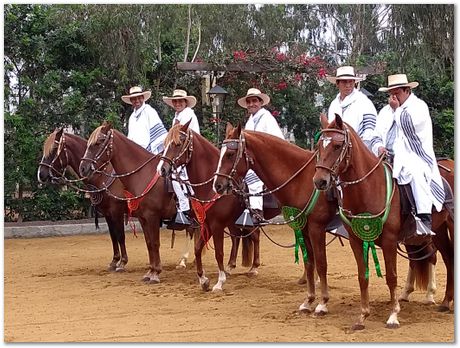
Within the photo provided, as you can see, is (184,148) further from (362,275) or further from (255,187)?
(362,275)

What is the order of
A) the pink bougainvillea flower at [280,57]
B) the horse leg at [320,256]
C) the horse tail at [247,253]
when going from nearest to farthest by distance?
the horse leg at [320,256]
the horse tail at [247,253]
the pink bougainvillea flower at [280,57]

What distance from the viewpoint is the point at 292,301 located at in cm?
706

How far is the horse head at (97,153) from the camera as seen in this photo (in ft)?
27.6

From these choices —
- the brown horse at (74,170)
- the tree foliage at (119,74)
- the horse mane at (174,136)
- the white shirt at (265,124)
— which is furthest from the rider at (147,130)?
the tree foliage at (119,74)

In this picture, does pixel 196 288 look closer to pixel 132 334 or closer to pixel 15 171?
pixel 132 334

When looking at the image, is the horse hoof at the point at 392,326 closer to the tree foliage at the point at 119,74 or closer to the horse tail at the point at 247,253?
the horse tail at the point at 247,253

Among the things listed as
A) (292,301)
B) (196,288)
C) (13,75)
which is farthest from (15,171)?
(292,301)

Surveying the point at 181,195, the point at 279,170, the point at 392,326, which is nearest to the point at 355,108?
the point at 279,170

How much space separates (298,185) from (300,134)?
1072cm

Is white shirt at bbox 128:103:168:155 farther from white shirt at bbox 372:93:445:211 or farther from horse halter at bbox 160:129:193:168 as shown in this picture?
white shirt at bbox 372:93:445:211

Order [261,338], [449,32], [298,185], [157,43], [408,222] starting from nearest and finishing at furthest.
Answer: [261,338], [408,222], [298,185], [449,32], [157,43]

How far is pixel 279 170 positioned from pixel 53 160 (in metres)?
4.11

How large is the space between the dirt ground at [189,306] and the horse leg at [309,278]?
0.14 m

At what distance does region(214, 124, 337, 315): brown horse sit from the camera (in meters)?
6.38
